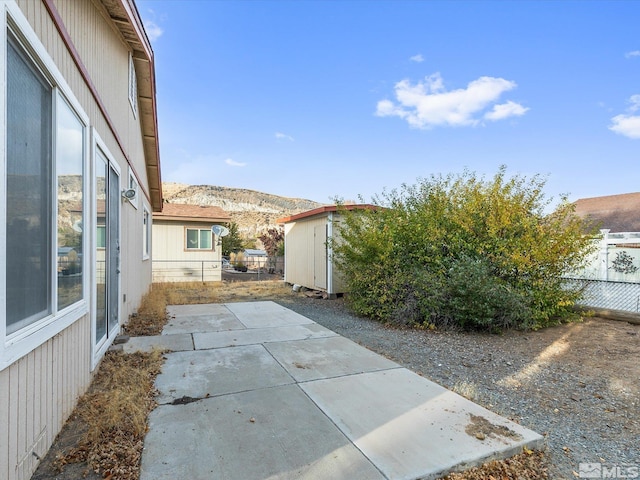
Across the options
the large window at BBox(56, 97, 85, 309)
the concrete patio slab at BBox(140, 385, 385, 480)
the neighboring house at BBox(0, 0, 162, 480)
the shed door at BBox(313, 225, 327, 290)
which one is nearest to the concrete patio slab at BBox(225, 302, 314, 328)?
the neighboring house at BBox(0, 0, 162, 480)

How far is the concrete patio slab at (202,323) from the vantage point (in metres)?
5.45

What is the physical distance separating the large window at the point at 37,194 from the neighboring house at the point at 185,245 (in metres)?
11.4

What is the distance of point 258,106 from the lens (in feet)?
49.5

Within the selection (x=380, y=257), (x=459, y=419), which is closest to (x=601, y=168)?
(x=380, y=257)

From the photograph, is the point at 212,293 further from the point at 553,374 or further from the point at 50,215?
the point at 553,374

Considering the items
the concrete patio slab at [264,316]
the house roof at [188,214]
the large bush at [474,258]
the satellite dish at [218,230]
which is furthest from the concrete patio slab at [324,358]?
the house roof at [188,214]

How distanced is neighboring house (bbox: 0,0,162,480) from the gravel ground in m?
3.19

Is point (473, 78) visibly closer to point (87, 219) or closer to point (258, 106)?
point (258, 106)

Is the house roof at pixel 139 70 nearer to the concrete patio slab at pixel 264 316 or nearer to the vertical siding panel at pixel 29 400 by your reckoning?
the vertical siding panel at pixel 29 400

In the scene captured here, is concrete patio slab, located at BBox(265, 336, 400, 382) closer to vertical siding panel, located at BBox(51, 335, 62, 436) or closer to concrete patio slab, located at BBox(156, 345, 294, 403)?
concrete patio slab, located at BBox(156, 345, 294, 403)

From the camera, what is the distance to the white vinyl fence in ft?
21.6

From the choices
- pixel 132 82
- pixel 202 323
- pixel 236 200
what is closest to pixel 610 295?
pixel 202 323

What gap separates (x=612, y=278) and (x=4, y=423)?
32.6 ft

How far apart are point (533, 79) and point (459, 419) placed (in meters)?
10.7
